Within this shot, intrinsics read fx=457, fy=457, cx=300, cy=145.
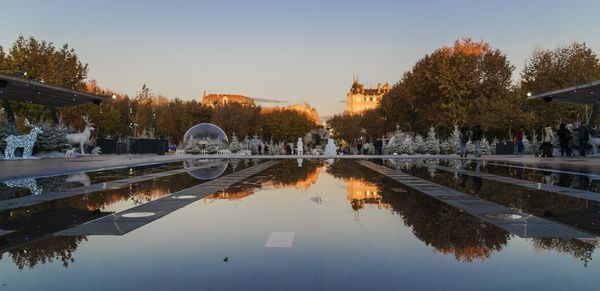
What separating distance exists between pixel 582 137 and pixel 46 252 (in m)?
31.9

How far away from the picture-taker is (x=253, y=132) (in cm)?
9794

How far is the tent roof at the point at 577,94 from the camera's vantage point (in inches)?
1043

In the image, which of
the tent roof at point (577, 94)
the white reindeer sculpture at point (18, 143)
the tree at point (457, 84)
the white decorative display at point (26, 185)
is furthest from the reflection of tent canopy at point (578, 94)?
the white reindeer sculpture at point (18, 143)

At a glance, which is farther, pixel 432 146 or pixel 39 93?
pixel 432 146

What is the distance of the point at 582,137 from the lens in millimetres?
29250

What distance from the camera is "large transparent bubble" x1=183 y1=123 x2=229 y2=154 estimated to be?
4769 centimetres

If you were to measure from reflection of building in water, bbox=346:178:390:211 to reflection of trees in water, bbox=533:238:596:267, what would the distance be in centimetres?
338

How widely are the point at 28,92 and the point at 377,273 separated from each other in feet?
107

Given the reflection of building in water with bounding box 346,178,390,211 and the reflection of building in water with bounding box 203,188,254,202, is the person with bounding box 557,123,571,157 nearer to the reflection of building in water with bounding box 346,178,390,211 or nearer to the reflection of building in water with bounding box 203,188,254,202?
the reflection of building in water with bounding box 346,178,390,211

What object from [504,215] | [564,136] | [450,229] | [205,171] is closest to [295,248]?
[450,229]

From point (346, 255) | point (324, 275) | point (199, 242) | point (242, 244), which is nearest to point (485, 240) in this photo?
point (346, 255)

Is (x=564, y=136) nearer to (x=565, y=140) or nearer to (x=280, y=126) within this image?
(x=565, y=140)

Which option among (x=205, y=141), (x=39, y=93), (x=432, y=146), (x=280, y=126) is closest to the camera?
(x=39, y=93)

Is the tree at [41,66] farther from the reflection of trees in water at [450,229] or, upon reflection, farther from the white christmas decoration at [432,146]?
the reflection of trees in water at [450,229]
